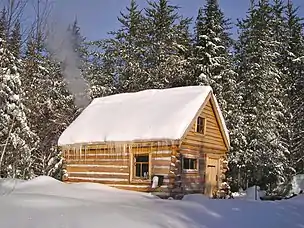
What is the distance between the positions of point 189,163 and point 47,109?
51.5 ft

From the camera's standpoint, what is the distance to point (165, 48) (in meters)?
30.7

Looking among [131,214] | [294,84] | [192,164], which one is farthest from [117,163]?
[294,84]

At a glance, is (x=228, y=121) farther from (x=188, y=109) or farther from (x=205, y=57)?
(x=188, y=109)

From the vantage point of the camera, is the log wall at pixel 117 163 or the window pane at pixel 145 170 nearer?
the log wall at pixel 117 163

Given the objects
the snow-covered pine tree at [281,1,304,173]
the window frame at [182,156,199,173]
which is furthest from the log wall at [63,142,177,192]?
the snow-covered pine tree at [281,1,304,173]

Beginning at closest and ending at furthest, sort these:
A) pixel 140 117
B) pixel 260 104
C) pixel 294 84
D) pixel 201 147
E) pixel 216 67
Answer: pixel 140 117, pixel 201 147, pixel 216 67, pixel 260 104, pixel 294 84

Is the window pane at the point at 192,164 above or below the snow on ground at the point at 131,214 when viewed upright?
above

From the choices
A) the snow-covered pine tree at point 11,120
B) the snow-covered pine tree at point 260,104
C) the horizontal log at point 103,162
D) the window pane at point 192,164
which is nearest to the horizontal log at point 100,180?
the horizontal log at point 103,162

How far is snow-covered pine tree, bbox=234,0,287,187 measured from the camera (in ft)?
94.5

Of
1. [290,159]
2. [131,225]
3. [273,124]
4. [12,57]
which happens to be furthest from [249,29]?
[131,225]

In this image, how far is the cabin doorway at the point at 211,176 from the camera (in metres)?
19.3

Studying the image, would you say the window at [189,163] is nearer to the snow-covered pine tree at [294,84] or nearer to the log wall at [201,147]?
the log wall at [201,147]

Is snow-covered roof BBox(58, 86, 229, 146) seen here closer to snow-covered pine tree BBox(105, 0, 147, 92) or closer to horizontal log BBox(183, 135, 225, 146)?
horizontal log BBox(183, 135, 225, 146)

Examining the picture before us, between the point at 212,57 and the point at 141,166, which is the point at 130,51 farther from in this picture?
the point at 141,166
